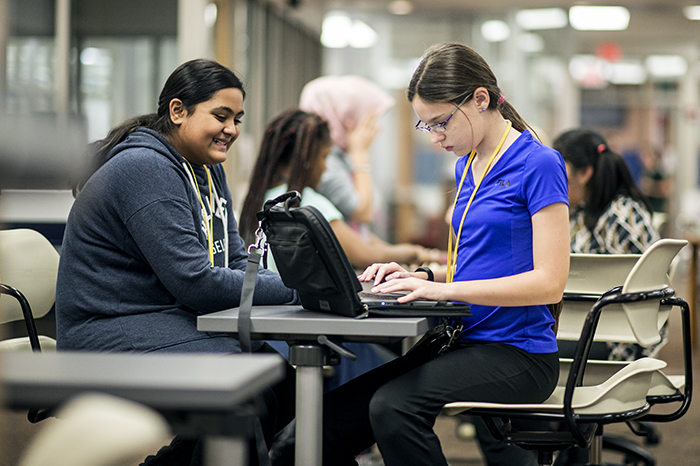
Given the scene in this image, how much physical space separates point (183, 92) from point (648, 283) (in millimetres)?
1144

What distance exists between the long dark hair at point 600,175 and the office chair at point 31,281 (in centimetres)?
175

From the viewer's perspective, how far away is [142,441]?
689mm

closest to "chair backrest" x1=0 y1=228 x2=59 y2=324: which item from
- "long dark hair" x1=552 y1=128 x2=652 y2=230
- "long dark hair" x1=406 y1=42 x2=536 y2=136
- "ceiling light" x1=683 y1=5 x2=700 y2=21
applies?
"long dark hair" x1=406 y1=42 x2=536 y2=136

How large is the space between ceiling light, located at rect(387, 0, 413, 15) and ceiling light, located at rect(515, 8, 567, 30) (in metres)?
1.03

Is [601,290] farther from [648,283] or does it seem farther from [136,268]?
[136,268]

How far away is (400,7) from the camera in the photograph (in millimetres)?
6922

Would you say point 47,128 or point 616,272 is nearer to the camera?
point 47,128

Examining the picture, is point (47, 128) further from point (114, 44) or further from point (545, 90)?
point (545, 90)

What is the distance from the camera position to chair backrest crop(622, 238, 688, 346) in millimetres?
1539

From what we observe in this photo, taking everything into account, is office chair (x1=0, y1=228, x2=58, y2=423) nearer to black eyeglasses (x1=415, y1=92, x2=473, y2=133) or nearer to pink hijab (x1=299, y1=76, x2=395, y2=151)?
black eyeglasses (x1=415, y1=92, x2=473, y2=133)

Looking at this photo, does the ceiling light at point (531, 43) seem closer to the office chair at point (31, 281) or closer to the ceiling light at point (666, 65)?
the ceiling light at point (666, 65)

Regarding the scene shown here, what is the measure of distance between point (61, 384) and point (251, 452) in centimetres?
105

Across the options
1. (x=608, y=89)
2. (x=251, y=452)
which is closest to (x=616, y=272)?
(x=251, y=452)

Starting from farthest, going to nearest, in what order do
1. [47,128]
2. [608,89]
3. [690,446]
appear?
[608,89] → [690,446] → [47,128]
